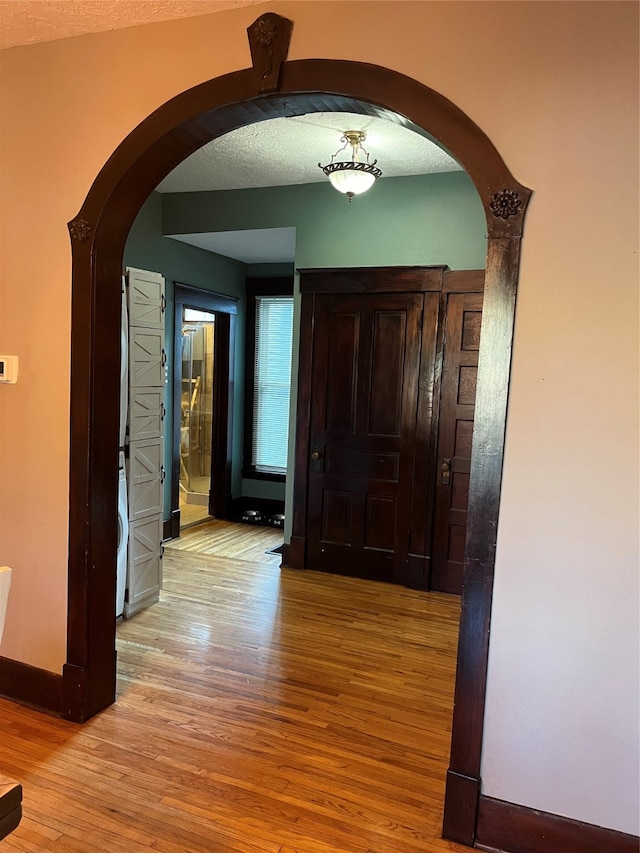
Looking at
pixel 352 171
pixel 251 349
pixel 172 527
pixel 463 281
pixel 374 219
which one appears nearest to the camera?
pixel 352 171

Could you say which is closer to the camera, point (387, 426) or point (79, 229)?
point (79, 229)

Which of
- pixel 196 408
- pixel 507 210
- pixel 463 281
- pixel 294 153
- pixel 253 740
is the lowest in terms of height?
pixel 253 740

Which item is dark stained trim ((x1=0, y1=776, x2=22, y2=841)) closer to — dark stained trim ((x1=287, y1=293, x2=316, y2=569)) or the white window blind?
dark stained trim ((x1=287, y1=293, x2=316, y2=569))

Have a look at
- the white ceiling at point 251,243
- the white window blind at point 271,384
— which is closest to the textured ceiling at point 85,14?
the white ceiling at point 251,243

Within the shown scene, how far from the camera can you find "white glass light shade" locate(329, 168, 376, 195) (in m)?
3.47

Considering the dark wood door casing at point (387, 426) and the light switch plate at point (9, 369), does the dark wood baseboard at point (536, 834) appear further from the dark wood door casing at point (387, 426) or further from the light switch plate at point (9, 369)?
the light switch plate at point (9, 369)

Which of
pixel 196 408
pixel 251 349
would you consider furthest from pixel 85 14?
pixel 196 408

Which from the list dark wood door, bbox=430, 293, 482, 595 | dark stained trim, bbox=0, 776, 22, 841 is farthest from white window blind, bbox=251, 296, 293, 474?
dark stained trim, bbox=0, 776, 22, 841

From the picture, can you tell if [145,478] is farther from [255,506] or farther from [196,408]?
[196,408]

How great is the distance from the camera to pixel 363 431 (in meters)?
4.48

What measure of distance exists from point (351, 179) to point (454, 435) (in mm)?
1821

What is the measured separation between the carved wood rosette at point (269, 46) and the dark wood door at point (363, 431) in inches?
92.0

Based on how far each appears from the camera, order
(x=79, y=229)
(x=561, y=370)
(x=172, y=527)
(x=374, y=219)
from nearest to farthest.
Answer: (x=561, y=370)
(x=79, y=229)
(x=374, y=219)
(x=172, y=527)

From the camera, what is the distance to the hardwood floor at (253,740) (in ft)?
6.57
